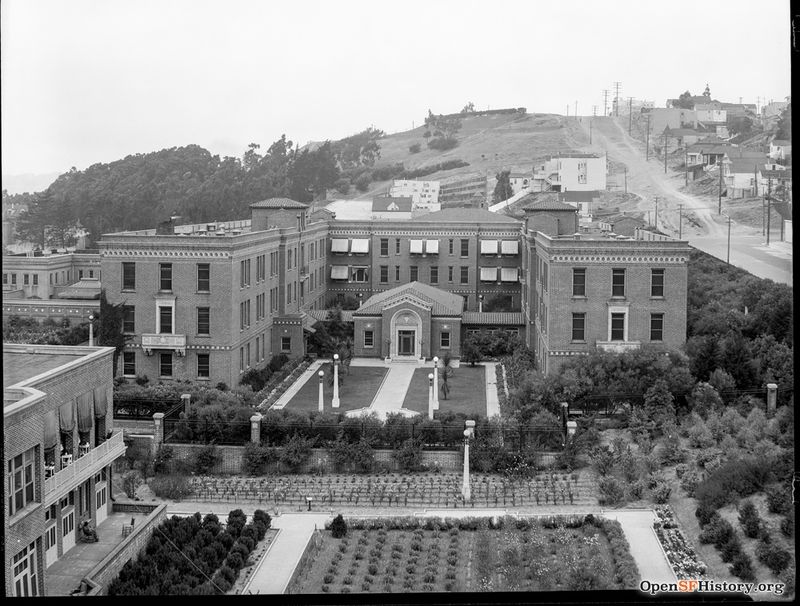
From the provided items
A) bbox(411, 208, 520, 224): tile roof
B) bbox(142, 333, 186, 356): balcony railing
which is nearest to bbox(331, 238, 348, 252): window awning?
bbox(411, 208, 520, 224): tile roof

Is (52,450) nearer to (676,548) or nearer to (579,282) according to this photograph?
(676,548)

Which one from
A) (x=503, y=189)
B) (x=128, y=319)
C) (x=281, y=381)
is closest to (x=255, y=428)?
(x=128, y=319)

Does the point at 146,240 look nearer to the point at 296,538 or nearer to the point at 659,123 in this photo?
the point at 296,538

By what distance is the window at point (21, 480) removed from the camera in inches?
273

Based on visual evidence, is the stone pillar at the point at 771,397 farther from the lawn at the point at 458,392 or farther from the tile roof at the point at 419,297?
the tile roof at the point at 419,297

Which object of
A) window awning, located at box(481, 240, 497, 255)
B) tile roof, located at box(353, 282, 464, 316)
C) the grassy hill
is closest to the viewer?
tile roof, located at box(353, 282, 464, 316)

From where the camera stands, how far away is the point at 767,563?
23.5ft

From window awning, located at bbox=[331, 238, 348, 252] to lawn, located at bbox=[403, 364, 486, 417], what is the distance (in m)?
8.95

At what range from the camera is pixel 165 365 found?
17.6 m

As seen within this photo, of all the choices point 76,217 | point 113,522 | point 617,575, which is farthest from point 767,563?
point 76,217

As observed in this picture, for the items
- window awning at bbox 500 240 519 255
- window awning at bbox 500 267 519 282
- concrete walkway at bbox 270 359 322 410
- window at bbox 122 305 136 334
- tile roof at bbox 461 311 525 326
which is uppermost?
window awning at bbox 500 240 519 255

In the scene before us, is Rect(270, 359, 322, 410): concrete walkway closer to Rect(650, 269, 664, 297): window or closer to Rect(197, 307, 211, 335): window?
Rect(197, 307, 211, 335): window

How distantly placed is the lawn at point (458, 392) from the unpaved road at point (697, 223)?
5.51 meters

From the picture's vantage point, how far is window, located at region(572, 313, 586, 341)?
1752cm
